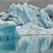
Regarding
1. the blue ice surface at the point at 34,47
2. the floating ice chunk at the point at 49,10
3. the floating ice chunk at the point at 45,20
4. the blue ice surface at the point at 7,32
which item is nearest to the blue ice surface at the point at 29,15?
the floating ice chunk at the point at 45,20

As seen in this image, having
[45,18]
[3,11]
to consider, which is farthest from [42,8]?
[3,11]

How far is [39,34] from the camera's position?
168 inches

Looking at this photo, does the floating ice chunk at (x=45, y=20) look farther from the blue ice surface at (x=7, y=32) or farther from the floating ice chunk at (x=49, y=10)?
the blue ice surface at (x=7, y=32)

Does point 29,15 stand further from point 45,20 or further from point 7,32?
point 7,32

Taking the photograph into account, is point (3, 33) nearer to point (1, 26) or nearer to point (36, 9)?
point (1, 26)

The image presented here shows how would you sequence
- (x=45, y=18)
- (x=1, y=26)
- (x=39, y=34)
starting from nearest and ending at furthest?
(x=1, y=26) → (x=39, y=34) → (x=45, y=18)

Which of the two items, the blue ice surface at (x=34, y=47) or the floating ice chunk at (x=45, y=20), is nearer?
the blue ice surface at (x=34, y=47)

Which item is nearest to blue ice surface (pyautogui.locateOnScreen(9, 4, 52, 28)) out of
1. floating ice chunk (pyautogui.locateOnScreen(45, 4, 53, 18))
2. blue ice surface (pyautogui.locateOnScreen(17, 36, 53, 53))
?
floating ice chunk (pyautogui.locateOnScreen(45, 4, 53, 18))

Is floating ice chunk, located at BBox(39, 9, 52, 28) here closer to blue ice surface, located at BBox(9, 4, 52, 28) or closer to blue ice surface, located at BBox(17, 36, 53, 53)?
blue ice surface, located at BBox(9, 4, 52, 28)

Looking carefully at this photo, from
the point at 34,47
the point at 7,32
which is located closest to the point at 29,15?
the point at 7,32

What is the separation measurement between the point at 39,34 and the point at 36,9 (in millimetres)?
1022

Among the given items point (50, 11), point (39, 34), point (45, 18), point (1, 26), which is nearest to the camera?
point (1, 26)

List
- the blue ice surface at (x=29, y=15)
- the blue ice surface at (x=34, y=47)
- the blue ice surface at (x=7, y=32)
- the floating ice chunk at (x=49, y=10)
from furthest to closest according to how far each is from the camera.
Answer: the floating ice chunk at (x=49, y=10) → the blue ice surface at (x=29, y=15) → the blue ice surface at (x=7, y=32) → the blue ice surface at (x=34, y=47)

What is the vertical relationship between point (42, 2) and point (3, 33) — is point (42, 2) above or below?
above
